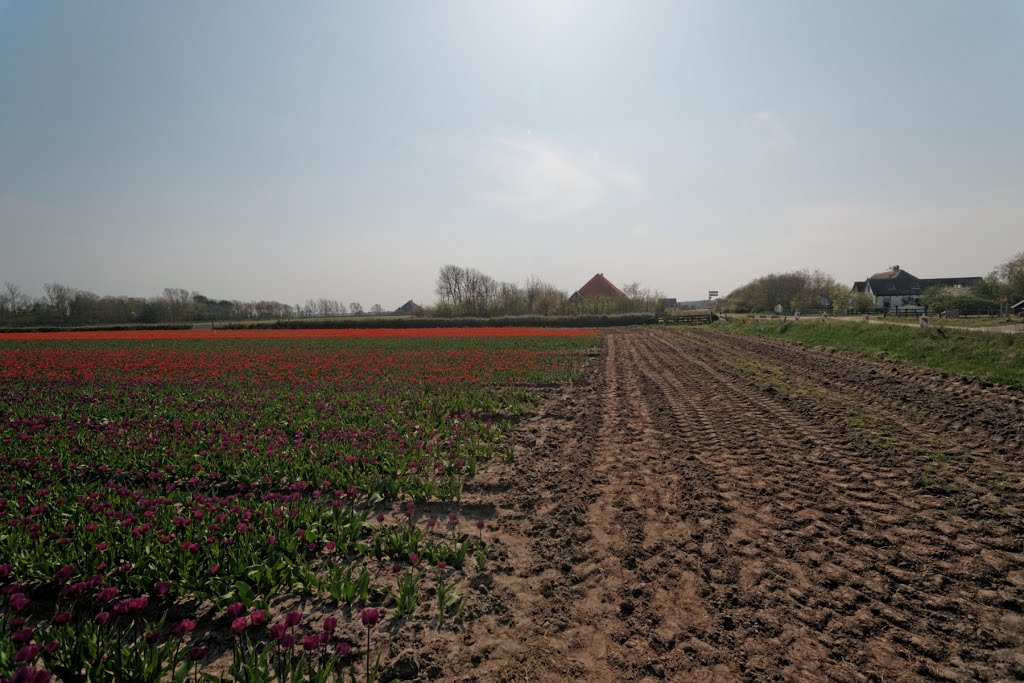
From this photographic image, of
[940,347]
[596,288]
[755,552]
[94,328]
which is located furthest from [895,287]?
[94,328]

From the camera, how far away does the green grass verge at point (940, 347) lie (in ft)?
38.2

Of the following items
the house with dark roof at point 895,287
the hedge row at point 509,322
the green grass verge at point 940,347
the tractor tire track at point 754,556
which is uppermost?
the house with dark roof at point 895,287

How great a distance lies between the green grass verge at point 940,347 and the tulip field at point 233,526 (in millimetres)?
12061

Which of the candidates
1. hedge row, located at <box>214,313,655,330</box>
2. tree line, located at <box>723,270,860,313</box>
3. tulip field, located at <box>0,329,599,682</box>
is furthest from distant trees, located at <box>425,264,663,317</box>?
tulip field, located at <box>0,329,599,682</box>

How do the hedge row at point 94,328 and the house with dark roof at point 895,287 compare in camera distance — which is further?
the house with dark roof at point 895,287

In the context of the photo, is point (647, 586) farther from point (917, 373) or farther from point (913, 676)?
point (917, 373)

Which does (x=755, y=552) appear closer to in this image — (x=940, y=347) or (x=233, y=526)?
(x=233, y=526)

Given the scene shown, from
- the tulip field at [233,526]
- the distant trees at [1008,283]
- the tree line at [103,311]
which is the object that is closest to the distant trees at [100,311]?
the tree line at [103,311]

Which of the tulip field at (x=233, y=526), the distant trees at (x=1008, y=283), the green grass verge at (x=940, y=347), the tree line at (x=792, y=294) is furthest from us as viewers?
the tree line at (x=792, y=294)

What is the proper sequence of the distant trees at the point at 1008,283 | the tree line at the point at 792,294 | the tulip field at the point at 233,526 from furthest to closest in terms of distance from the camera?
the tree line at the point at 792,294 → the distant trees at the point at 1008,283 → the tulip field at the point at 233,526

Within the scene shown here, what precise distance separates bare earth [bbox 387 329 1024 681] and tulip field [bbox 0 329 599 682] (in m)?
0.67

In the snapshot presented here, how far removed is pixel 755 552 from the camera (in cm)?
444

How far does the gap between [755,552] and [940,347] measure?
15.4 meters

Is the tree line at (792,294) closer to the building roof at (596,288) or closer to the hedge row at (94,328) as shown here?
the building roof at (596,288)
